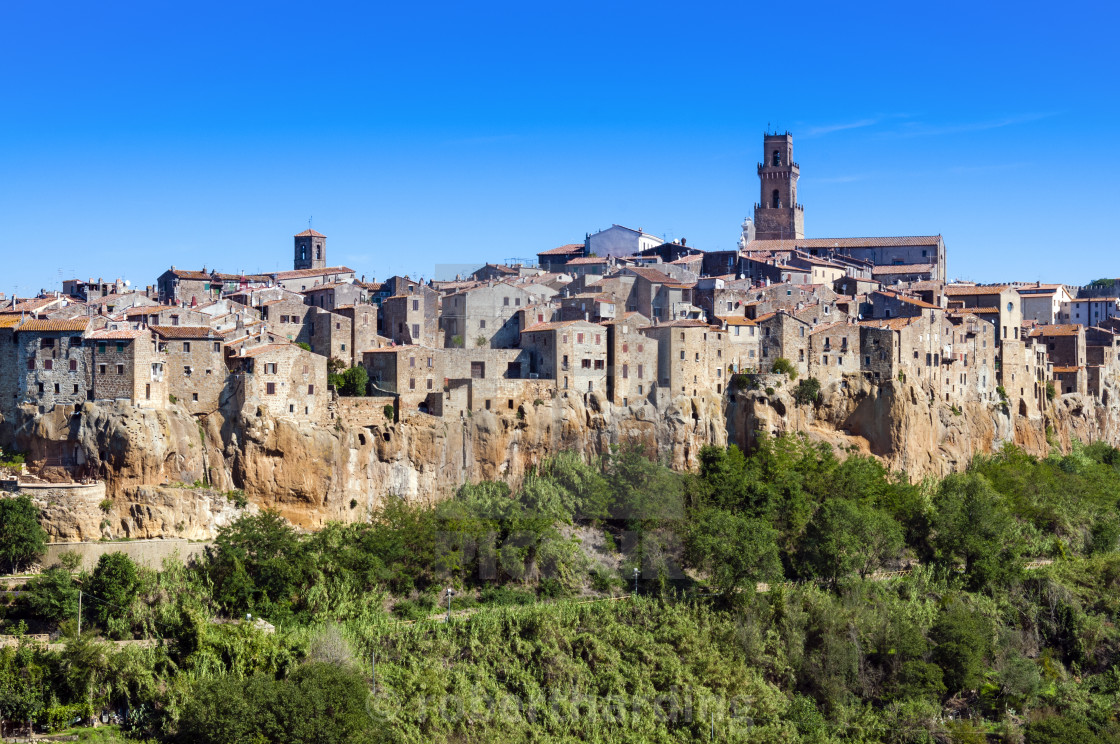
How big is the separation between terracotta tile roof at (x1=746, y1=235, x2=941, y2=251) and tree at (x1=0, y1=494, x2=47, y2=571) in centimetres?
5225

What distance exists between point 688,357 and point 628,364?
3.10 m

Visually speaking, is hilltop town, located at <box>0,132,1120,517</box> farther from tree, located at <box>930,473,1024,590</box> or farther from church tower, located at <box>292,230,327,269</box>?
tree, located at <box>930,473,1024,590</box>

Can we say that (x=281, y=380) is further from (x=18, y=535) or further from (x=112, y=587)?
(x=18, y=535)

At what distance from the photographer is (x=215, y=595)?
47094 mm

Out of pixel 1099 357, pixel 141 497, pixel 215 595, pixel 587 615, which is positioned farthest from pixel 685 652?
pixel 1099 357

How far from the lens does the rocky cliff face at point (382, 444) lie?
48625 millimetres

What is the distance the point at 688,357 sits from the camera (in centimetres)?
6256

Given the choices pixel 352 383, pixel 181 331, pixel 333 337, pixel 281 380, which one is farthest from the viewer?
pixel 333 337

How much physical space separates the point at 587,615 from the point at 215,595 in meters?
13.4

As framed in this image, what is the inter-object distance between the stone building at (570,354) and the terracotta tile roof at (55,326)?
19333 mm

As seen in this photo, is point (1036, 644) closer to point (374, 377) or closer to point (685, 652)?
point (685, 652)

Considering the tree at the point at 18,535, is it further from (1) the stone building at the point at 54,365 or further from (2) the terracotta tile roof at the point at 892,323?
(2) the terracotta tile roof at the point at 892,323

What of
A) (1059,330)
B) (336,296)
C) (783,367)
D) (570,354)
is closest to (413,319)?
(336,296)

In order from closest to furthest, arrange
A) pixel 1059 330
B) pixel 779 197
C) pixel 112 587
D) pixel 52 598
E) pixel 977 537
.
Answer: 1. pixel 52 598
2. pixel 112 587
3. pixel 977 537
4. pixel 1059 330
5. pixel 779 197
